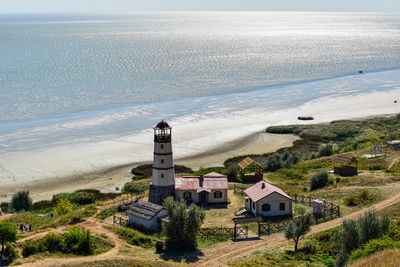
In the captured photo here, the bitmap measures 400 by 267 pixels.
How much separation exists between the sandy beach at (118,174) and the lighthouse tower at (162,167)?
1444cm

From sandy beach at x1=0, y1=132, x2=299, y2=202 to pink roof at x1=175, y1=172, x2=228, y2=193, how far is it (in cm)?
1336

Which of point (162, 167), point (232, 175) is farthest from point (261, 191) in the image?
point (232, 175)

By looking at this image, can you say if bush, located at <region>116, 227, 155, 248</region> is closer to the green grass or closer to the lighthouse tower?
the green grass

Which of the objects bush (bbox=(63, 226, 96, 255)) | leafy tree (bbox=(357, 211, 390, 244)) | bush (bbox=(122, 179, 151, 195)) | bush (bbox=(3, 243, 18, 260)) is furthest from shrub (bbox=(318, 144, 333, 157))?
bush (bbox=(3, 243, 18, 260))

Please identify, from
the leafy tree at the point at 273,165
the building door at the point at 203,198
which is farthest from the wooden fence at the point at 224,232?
the leafy tree at the point at 273,165

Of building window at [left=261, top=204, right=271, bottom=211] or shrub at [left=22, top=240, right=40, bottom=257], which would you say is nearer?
shrub at [left=22, top=240, right=40, bottom=257]

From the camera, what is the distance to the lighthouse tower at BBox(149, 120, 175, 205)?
156 feet

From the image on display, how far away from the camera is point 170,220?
3959cm

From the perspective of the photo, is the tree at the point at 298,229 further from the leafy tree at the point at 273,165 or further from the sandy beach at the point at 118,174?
the leafy tree at the point at 273,165

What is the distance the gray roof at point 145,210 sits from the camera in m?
43.2

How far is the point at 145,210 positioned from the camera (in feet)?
144

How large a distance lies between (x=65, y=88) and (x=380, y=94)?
244 feet

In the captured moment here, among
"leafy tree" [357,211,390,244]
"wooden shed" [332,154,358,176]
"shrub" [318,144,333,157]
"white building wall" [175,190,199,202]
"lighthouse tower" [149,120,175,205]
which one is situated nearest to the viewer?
"leafy tree" [357,211,390,244]

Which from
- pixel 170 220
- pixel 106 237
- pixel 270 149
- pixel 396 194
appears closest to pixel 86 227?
pixel 106 237
